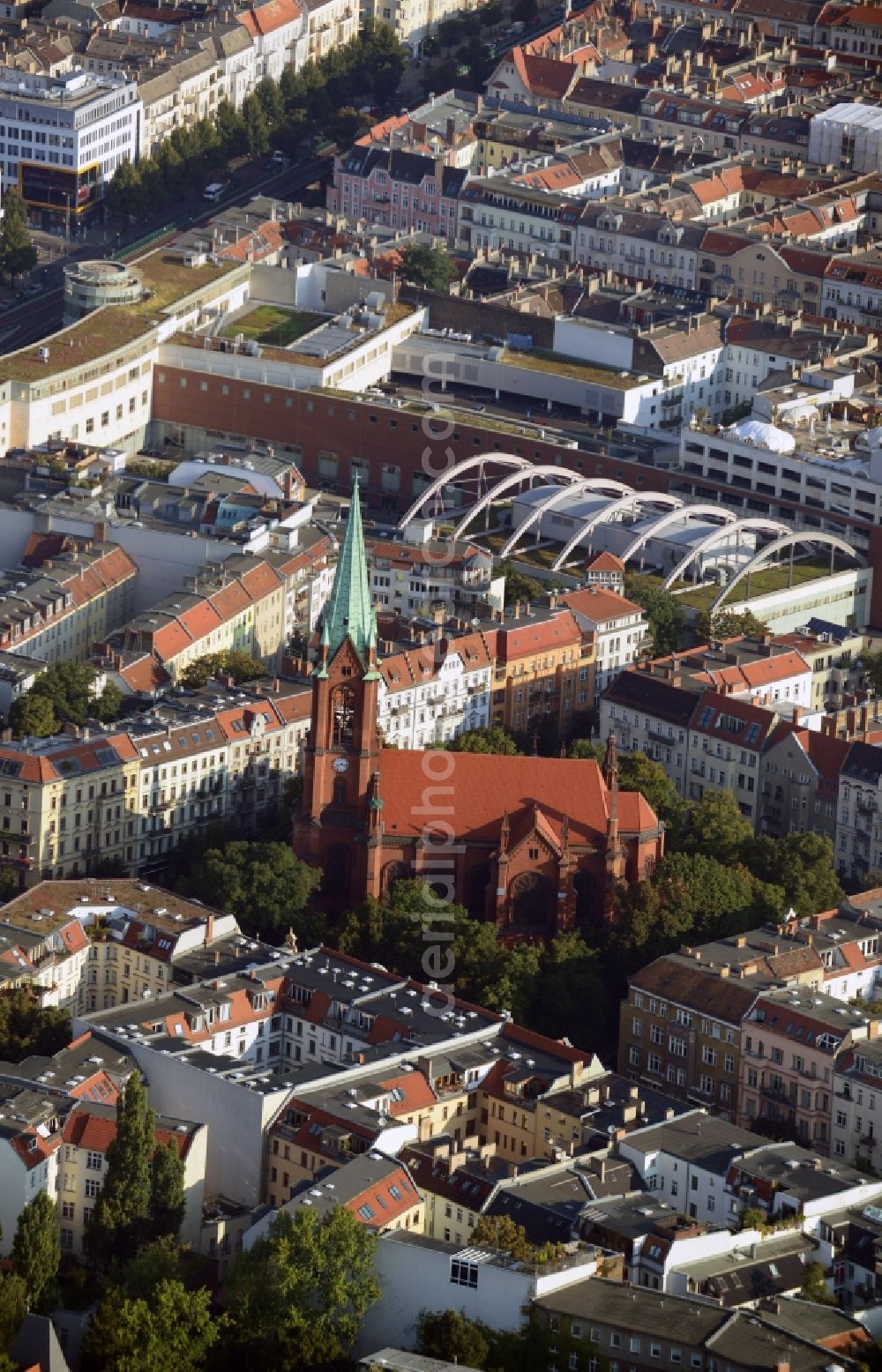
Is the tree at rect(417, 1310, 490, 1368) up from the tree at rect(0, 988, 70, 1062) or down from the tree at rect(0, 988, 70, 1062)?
up

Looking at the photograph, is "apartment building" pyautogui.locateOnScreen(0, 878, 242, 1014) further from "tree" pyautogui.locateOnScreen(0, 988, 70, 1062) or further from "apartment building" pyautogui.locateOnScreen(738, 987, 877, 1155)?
"apartment building" pyautogui.locateOnScreen(738, 987, 877, 1155)

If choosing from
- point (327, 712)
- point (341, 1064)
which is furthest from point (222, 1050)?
point (327, 712)

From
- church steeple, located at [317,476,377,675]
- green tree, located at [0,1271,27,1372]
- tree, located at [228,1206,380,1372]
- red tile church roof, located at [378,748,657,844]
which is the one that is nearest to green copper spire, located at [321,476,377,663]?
church steeple, located at [317,476,377,675]

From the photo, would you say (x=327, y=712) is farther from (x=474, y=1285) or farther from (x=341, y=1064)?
(x=474, y=1285)

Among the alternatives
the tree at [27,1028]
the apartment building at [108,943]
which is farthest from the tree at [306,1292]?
the apartment building at [108,943]

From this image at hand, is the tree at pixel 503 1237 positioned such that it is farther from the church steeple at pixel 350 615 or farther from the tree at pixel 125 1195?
the church steeple at pixel 350 615
